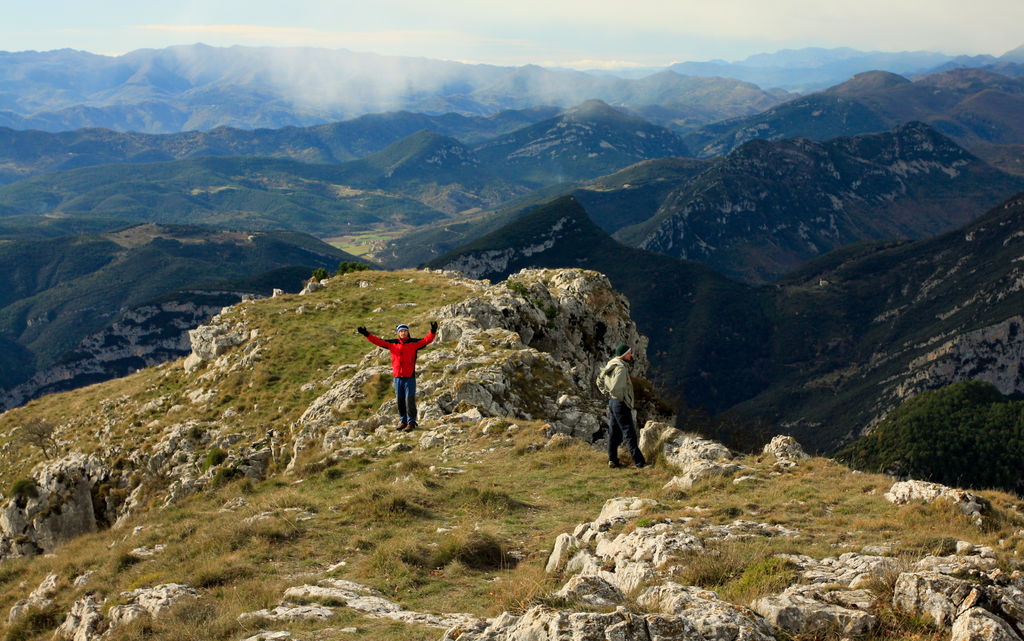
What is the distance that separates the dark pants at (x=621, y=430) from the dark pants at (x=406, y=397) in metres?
9.49

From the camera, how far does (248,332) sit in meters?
45.8

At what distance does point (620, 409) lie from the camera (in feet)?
61.8

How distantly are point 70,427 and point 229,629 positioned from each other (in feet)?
140

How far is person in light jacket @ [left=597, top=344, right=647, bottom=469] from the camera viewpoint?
18.8 metres

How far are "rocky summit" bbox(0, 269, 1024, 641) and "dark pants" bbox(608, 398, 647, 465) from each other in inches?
27.3

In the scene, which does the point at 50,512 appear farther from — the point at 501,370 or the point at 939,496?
the point at 939,496

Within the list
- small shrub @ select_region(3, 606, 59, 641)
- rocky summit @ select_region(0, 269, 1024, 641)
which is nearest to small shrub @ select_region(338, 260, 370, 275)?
rocky summit @ select_region(0, 269, 1024, 641)

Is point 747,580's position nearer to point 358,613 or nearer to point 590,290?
point 358,613

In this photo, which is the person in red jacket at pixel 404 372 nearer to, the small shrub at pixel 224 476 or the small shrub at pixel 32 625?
the small shrub at pixel 224 476

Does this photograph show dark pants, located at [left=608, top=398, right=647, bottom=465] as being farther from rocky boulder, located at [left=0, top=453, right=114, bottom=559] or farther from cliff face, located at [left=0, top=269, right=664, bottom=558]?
rocky boulder, located at [left=0, top=453, right=114, bottom=559]

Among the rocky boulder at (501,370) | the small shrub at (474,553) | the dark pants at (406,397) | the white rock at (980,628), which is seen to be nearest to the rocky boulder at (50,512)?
the rocky boulder at (501,370)

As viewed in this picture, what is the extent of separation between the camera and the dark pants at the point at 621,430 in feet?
61.9

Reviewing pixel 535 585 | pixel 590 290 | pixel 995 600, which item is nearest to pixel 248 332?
pixel 590 290

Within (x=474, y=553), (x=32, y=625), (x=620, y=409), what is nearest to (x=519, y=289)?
(x=620, y=409)
